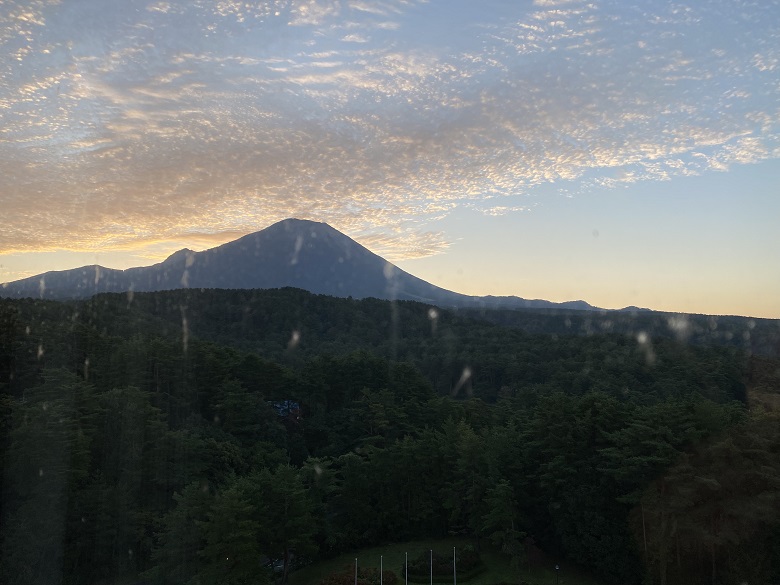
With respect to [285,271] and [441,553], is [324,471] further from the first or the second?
[285,271]

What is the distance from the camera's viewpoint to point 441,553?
16266mm

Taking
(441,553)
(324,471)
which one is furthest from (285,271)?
(441,553)

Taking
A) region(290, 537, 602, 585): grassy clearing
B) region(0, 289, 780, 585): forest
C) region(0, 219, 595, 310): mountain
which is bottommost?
region(290, 537, 602, 585): grassy clearing

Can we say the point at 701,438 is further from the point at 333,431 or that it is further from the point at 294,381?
the point at 294,381

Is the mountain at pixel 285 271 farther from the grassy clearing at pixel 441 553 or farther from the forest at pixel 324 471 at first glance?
the grassy clearing at pixel 441 553

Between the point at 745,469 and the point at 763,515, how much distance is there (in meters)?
1.03

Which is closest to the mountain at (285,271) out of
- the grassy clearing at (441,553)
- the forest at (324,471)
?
the forest at (324,471)

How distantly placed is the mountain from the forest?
90.0 metres

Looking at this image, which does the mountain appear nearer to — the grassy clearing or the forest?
the forest

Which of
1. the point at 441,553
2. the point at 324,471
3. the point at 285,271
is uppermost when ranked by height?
the point at 285,271

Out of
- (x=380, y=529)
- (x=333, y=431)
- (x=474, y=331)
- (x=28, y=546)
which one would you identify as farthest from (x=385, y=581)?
(x=474, y=331)

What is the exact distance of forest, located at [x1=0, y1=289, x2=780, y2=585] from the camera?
42.2ft

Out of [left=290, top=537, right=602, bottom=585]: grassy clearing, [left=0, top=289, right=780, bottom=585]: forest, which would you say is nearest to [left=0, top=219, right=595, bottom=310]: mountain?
[left=0, top=289, right=780, bottom=585]: forest

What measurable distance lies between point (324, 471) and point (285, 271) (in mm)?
110050
